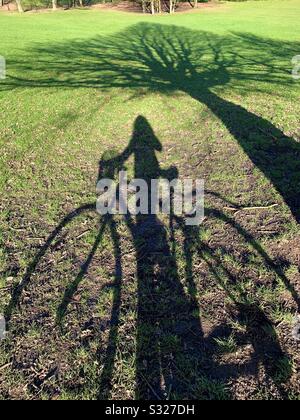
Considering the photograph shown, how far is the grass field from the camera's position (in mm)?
3287

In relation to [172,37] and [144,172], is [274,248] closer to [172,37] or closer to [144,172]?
[144,172]

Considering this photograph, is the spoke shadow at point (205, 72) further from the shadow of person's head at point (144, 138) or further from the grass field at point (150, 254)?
the shadow of person's head at point (144, 138)

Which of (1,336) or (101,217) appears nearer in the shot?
(1,336)

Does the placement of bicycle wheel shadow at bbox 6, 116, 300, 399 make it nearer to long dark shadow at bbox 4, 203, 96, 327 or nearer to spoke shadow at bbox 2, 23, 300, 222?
long dark shadow at bbox 4, 203, 96, 327

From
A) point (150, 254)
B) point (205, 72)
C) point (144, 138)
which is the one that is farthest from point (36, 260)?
point (205, 72)

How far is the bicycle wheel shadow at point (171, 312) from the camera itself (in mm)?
3227

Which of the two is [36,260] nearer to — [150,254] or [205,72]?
[150,254]

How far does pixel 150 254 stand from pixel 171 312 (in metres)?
1.02

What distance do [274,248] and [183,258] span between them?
124cm

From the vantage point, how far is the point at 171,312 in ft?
12.6

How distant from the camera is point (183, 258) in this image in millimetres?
4586

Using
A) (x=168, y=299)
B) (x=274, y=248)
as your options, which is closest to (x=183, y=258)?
(x=168, y=299)

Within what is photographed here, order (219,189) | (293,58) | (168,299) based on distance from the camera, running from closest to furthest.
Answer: (168,299), (219,189), (293,58)

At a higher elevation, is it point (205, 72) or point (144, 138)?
point (205, 72)
